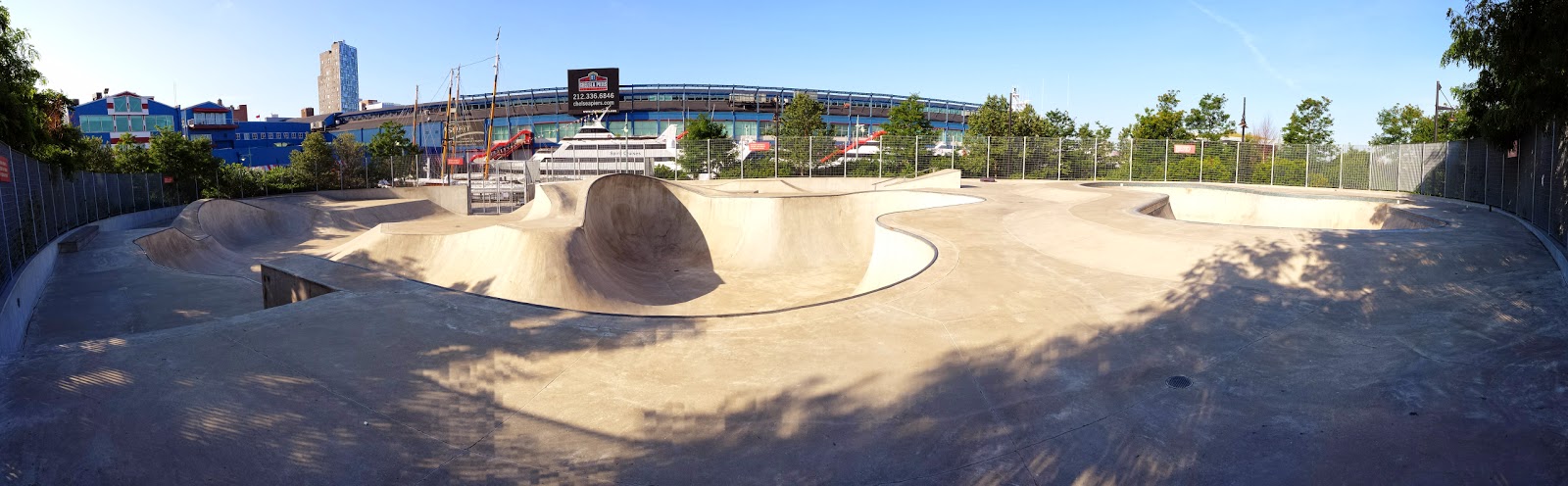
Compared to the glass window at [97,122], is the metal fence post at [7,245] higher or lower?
lower

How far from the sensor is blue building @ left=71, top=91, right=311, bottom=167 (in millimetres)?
72688

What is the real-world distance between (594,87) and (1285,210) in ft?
205

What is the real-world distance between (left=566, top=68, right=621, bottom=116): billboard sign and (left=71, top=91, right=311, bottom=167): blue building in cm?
3407

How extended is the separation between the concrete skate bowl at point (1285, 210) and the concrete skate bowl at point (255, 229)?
21571mm

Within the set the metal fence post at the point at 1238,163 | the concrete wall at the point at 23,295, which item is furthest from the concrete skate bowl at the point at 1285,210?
the concrete wall at the point at 23,295

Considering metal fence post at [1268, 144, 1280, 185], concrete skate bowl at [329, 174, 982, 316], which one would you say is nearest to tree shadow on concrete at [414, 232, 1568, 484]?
concrete skate bowl at [329, 174, 982, 316]

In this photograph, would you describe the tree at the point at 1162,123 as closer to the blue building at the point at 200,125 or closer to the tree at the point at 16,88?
the tree at the point at 16,88

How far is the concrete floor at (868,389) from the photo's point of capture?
441 centimetres

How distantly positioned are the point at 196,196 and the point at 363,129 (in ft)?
264

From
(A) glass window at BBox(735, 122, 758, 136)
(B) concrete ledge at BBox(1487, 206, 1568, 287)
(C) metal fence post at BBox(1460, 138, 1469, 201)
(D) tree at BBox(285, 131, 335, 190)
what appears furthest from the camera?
(A) glass window at BBox(735, 122, 758, 136)

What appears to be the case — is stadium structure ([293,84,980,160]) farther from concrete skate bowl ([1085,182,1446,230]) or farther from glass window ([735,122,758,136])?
concrete skate bowl ([1085,182,1446,230])

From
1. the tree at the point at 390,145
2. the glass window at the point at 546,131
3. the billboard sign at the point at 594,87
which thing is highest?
the billboard sign at the point at 594,87

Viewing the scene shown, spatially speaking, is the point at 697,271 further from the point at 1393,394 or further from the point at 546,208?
the point at 1393,394

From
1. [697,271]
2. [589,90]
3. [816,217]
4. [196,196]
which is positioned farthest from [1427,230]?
[589,90]
